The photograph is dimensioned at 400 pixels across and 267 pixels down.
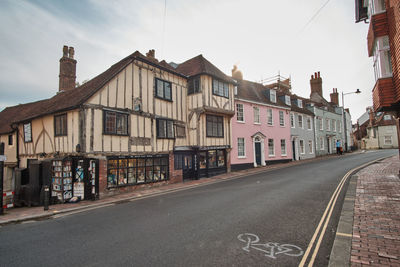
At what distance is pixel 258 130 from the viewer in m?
22.9

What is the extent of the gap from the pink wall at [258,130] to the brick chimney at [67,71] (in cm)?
1678

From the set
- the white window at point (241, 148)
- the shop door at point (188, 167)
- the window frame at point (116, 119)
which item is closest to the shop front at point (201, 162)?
the shop door at point (188, 167)

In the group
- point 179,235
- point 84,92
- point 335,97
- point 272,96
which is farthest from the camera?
point 335,97

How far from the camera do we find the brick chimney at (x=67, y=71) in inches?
802

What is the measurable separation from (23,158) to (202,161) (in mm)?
13573

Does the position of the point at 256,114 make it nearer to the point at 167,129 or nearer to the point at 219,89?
the point at 219,89

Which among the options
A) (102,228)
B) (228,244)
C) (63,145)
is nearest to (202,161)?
(63,145)

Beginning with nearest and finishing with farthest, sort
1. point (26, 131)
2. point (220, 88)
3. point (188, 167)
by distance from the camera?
point (26, 131)
point (188, 167)
point (220, 88)

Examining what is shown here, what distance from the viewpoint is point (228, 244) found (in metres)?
4.61

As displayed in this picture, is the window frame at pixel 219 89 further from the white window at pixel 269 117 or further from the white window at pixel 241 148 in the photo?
the white window at pixel 269 117

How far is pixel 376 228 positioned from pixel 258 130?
18214mm

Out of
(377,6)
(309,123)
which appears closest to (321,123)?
(309,123)

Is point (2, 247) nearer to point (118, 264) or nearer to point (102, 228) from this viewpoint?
point (102, 228)

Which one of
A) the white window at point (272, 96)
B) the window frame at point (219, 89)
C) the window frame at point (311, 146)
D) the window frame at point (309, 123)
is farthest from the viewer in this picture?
the window frame at point (309, 123)
